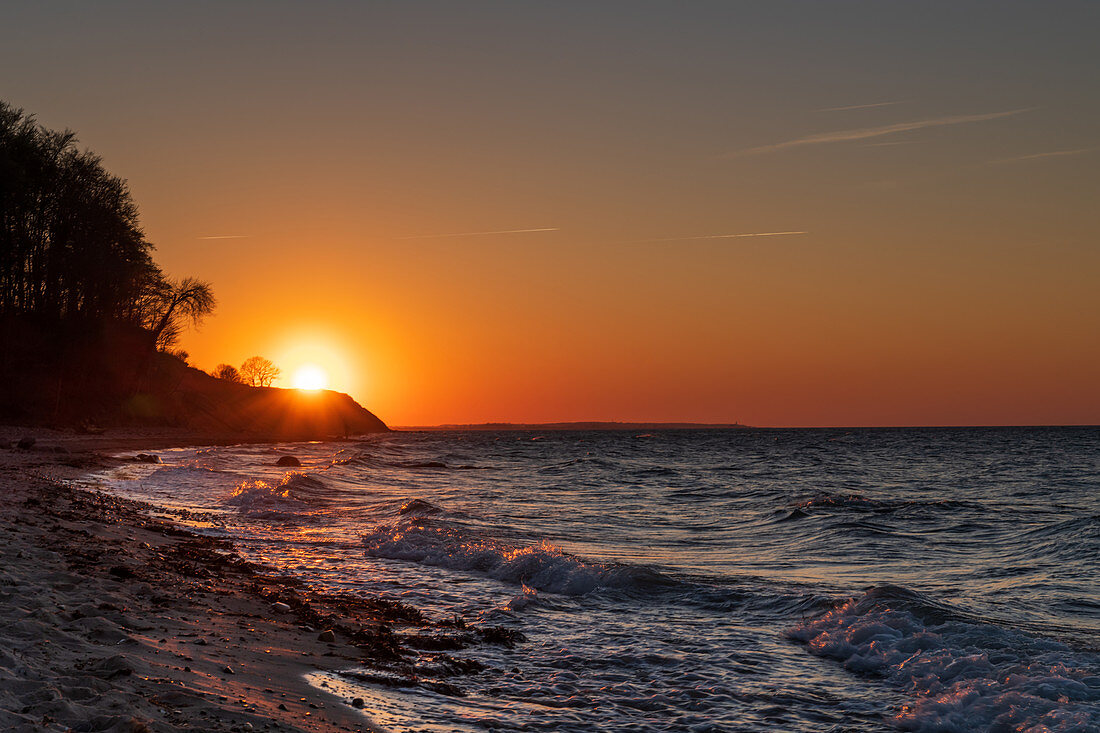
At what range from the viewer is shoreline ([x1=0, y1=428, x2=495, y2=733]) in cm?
498

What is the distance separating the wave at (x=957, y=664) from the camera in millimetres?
6559

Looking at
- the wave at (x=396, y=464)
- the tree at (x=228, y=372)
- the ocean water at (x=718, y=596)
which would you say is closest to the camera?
the ocean water at (x=718, y=596)

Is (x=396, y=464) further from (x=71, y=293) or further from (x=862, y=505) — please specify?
(x=862, y=505)

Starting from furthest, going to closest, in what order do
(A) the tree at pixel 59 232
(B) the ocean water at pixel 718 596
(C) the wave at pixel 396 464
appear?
(C) the wave at pixel 396 464 < (A) the tree at pixel 59 232 < (B) the ocean water at pixel 718 596

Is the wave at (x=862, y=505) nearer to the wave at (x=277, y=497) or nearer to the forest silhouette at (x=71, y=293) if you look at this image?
the wave at (x=277, y=497)

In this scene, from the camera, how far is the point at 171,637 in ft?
22.9

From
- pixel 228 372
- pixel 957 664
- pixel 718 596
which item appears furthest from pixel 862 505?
pixel 228 372

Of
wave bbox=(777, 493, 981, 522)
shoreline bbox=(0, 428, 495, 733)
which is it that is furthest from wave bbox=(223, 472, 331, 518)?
wave bbox=(777, 493, 981, 522)

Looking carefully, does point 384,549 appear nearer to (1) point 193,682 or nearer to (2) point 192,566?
(2) point 192,566

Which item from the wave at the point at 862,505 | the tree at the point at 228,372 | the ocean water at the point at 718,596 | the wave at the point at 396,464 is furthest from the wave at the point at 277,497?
the tree at the point at 228,372

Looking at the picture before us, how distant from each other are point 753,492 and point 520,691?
84.9ft

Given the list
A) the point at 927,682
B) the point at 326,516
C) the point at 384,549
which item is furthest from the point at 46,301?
the point at 927,682

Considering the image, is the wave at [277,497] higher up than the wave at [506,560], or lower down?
lower down

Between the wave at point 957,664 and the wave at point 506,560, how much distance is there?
356cm
